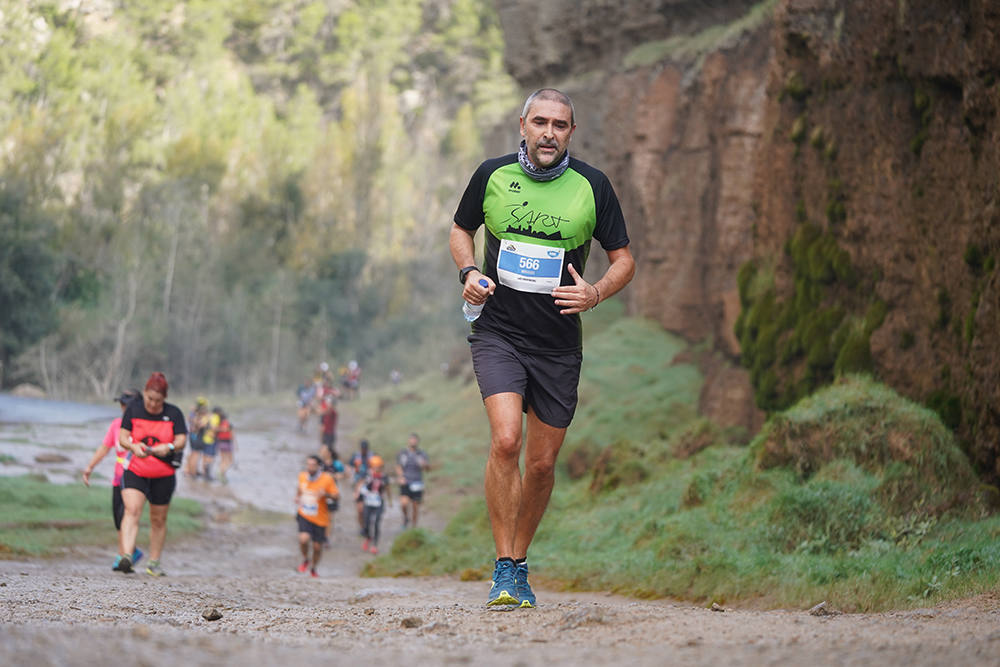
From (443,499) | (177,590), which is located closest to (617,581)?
(177,590)

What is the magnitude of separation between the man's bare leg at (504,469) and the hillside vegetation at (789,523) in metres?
2.10

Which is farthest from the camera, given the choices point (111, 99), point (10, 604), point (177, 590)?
point (111, 99)

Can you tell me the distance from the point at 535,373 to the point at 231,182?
6296cm

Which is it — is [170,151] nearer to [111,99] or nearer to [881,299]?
[111,99]

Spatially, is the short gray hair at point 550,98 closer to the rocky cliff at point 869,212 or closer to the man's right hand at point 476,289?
the man's right hand at point 476,289

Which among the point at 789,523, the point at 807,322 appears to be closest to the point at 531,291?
the point at 789,523

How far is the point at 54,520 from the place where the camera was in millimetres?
15680

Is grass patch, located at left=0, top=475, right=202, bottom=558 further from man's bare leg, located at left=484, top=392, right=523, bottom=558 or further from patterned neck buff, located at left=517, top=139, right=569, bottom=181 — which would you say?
patterned neck buff, located at left=517, top=139, right=569, bottom=181

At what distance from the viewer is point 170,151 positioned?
62.6 m

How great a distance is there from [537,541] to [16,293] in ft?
110

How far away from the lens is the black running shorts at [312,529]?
48.8 feet

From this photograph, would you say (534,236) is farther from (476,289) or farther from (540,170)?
(476,289)

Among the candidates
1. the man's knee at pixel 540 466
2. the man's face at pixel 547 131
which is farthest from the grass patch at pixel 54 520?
the man's face at pixel 547 131

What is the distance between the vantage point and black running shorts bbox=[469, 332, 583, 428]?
20.4 ft
